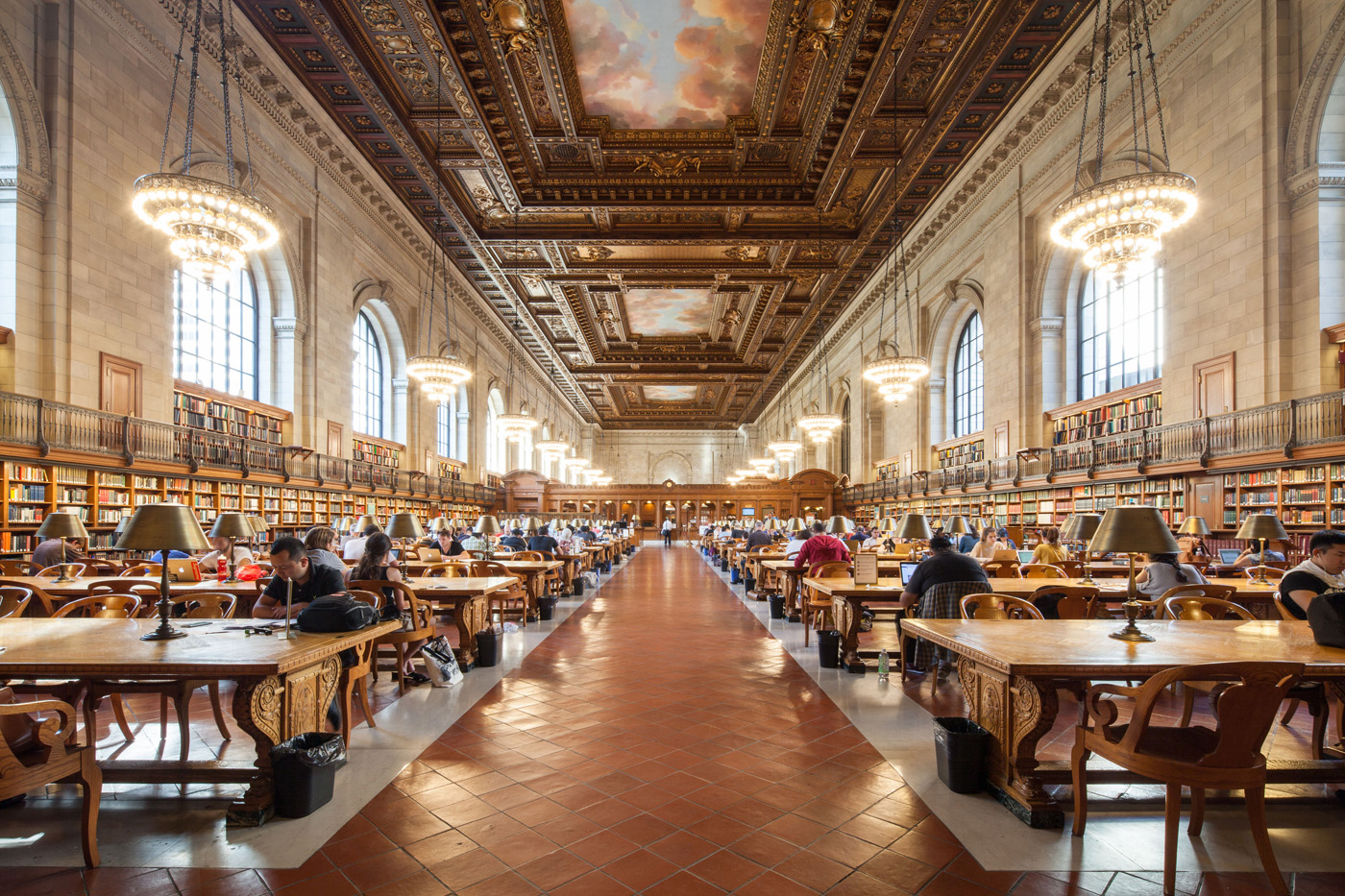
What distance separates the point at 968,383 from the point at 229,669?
701 inches

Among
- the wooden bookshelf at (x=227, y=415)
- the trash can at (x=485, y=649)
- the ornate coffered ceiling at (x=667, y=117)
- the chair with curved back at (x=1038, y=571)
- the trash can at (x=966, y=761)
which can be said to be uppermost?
the ornate coffered ceiling at (x=667, y=117)

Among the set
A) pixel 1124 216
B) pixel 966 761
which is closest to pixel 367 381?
pixel 1124 216

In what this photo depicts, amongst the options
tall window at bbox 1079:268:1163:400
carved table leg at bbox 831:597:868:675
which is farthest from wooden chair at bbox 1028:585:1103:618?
tall window at bbox 1079:268:1163:400

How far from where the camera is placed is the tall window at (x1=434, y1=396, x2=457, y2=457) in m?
21.8

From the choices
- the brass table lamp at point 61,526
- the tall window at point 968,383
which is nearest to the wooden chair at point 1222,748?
the brass table lamp at point 61,526

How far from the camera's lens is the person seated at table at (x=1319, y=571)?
3830 millimetres

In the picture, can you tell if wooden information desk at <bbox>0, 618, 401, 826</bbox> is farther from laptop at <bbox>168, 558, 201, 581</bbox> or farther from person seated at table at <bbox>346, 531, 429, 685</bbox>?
laptop at <bbox>168, 558, 201, 581</bbox>

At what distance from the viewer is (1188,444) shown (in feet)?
30.4

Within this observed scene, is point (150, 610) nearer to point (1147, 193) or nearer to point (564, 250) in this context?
point (1147, 193)

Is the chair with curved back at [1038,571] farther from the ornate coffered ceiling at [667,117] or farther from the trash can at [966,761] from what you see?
the ornate coffered ceiling at [667,117]

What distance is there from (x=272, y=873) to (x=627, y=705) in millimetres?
2544

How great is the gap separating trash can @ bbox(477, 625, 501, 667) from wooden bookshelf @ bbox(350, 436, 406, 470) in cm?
1051

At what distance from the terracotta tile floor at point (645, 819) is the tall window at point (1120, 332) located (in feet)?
28.9

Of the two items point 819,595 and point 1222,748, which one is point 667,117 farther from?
point 1222,748
